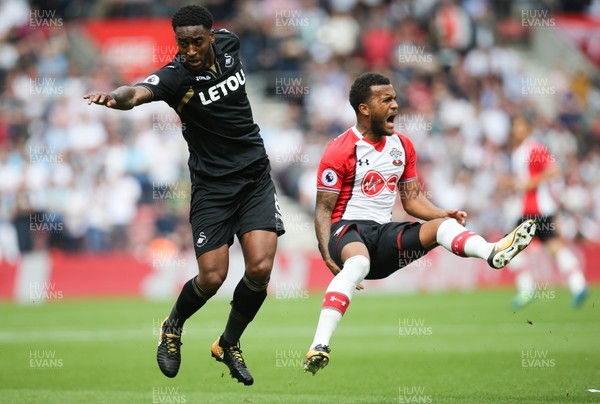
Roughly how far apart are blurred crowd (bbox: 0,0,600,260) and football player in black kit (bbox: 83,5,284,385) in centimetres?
1106

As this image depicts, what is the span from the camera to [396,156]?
926 cm

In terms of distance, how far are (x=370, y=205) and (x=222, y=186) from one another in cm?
138

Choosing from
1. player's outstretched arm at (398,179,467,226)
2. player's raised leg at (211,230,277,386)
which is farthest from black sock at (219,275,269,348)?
player's outstretched arm at (398,179,467,226)

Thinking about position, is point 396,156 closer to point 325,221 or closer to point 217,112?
point 325,221

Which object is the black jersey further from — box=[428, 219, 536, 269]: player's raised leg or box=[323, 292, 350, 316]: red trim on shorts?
box=[428, 219, 536, 269]: player's raised leg

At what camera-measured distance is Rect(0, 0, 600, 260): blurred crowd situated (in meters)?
21.1

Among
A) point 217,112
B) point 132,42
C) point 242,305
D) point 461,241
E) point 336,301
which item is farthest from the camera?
point 132,42

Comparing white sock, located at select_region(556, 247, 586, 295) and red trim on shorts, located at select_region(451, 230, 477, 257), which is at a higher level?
red trim on shorts, located at select_region(451, 230, 477, 257)

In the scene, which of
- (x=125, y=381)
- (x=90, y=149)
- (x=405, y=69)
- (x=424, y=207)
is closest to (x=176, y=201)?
(x=90, y=149)

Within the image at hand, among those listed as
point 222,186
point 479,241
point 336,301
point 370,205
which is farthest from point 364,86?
point 336,301

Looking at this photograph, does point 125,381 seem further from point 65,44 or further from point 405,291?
point 65,44

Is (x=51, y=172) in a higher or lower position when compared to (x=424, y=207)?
lower

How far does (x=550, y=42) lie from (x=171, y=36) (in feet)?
33.6

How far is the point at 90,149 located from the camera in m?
22.0
